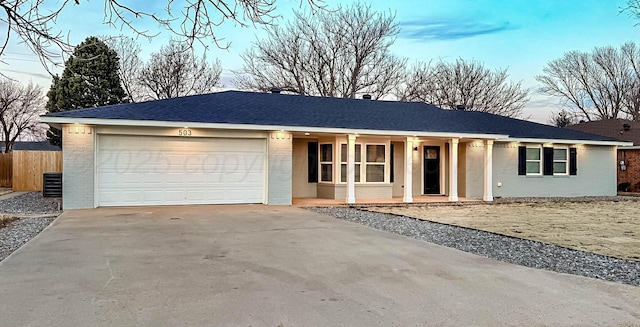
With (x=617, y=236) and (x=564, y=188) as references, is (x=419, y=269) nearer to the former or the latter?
(x=617, y=236)

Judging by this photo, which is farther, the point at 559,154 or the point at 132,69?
the point at 132,69

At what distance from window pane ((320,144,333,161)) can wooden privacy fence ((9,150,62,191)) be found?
492 inches

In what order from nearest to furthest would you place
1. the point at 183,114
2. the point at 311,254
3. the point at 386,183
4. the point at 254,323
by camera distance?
the point at 254,323, the point at 311,254, the point at 183,114, the point at 386,183

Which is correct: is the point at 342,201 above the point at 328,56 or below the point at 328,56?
below

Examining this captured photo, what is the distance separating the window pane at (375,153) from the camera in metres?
16.9

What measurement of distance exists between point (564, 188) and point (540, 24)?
8.05 m

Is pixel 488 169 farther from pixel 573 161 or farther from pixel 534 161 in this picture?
pixel 573 161

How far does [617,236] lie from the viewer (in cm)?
927

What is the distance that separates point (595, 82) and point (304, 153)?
106ft

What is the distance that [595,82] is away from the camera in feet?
125

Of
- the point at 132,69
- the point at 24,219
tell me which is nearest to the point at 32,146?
the point at 132,69

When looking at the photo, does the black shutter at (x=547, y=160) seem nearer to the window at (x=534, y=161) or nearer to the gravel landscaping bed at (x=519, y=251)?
the window at (x=534, y=161)

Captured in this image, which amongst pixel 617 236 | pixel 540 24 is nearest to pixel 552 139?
pixel 540 24

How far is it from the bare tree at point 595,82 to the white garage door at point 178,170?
32919mm
